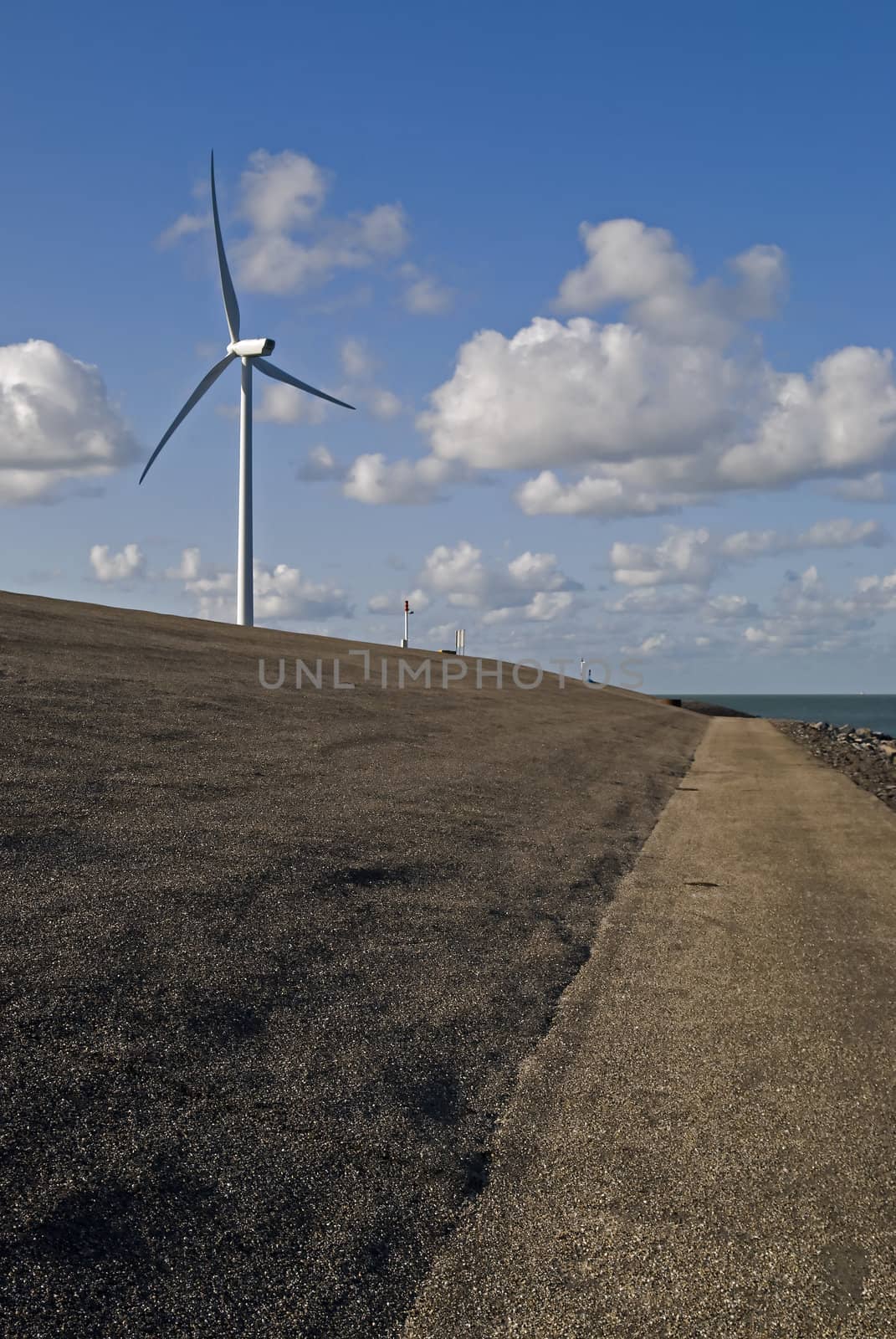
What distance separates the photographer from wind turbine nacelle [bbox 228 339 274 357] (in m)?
57.3

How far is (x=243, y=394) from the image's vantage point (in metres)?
57.3

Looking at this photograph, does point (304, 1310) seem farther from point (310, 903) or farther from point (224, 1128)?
point (310, 903)

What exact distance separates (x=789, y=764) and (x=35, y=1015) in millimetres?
29251

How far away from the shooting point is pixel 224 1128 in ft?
→ 18.9

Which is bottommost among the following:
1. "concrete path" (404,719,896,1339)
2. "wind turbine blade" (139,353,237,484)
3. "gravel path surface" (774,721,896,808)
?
"concrete path" (404,719,896,1339)

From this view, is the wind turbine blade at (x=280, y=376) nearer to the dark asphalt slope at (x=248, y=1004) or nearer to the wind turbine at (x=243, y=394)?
the wind turbine at (x=243, y=394)

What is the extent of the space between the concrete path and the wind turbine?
47917 millimetres

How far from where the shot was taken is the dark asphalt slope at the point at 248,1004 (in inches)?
186

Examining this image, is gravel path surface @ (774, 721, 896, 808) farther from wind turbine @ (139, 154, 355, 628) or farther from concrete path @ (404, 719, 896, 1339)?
wind turbine @ (139, 154, 355, 628)

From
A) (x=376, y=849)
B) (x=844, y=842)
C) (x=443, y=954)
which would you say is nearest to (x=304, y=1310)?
(x=443, y=954)

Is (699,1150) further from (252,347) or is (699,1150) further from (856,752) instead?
(252,347)

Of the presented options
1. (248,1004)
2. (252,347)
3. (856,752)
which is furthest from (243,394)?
(248,1004)

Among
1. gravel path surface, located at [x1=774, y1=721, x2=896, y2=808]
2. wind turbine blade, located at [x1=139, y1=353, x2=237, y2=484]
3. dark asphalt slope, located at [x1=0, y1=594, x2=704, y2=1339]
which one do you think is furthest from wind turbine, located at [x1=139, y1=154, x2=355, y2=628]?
Result: dark asphalt slope, located at [x1=0, y1=594, x2=704, y2=1339]

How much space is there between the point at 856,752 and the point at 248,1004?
3943cm
